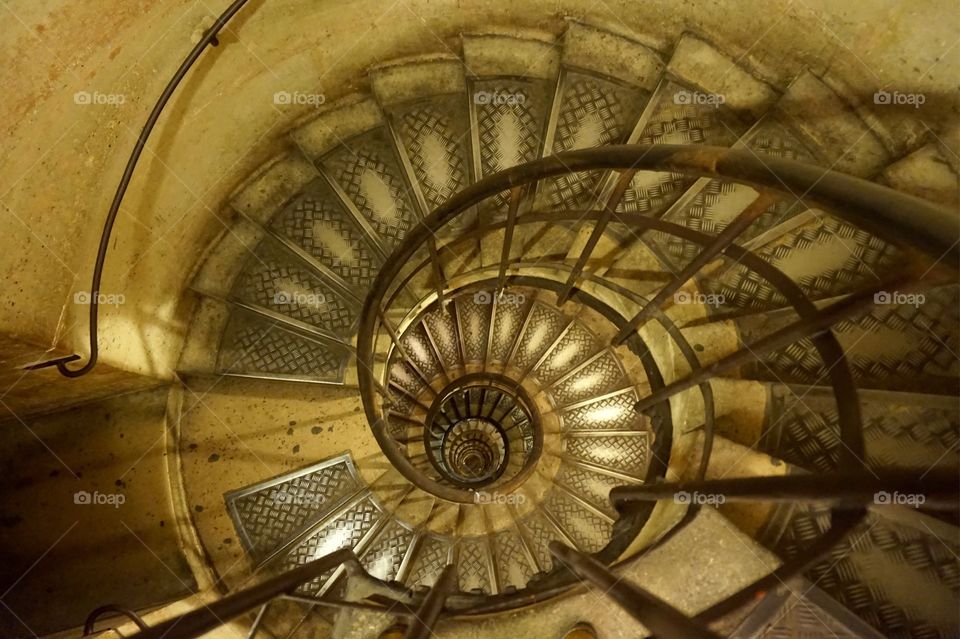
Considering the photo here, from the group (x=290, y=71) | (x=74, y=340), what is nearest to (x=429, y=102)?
(x=290, y=71)

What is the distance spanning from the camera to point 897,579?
2438 mm

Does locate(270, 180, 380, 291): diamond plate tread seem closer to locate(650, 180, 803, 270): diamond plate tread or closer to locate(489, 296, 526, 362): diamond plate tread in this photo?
locate(489, 296, 526, 362): diamond plate tread

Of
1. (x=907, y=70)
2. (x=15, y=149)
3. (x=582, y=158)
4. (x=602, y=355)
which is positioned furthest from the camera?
(x=602, y=355)

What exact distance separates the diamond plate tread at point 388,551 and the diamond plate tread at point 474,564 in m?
0.48

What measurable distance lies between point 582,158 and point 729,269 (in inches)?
52.6

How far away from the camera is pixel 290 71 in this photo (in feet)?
13.5

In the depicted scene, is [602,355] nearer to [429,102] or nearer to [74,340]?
[429,102]

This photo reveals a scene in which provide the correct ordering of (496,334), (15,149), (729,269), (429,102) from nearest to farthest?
1. (15,149)
2. (729,269)
3. (429,102)
4. (496,334)

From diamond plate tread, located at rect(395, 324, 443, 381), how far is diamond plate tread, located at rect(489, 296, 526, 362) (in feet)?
1.94

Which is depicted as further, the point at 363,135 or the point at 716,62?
the point at 363,135
